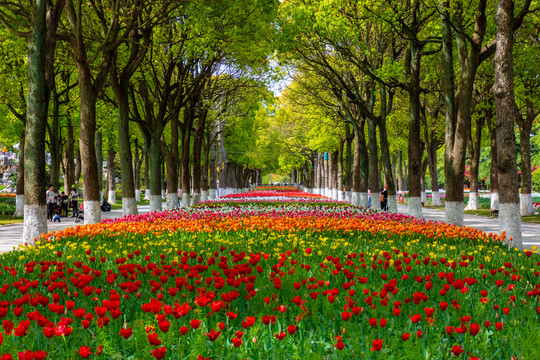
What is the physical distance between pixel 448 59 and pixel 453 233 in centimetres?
715

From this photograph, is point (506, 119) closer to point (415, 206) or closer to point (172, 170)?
point (415, 206)

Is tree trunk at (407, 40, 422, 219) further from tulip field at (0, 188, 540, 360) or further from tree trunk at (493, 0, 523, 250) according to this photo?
tulip field at (0, 188, 540, 360)

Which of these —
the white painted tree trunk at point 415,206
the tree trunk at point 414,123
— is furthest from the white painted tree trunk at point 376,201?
the tree trunk at point 414,123

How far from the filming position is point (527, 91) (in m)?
22.2

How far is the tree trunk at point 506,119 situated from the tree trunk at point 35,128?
31.4ft

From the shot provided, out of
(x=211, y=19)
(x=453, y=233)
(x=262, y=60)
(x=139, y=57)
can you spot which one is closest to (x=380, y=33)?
(x=262, y=60)

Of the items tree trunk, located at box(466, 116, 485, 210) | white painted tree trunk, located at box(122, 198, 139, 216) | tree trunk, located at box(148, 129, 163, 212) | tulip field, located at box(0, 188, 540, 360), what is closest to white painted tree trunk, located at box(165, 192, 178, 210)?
tree trunk, located at box(148, 129, 163, 212)

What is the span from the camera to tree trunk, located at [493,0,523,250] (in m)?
9.19

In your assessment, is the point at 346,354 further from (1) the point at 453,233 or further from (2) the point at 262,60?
(2) the point at 262,60

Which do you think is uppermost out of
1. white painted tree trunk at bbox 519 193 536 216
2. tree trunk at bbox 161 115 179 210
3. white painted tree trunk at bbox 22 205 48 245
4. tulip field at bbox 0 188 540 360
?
tree trunk at bbox 161 115 179 210

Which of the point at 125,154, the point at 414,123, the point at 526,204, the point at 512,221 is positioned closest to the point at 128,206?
the point at 125,154

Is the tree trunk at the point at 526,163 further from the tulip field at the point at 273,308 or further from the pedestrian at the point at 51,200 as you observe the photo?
the pedestrian at the point at 51,200

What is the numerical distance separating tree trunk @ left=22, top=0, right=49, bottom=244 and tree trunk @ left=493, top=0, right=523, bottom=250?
9.57m

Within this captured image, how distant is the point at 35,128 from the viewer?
32.0 ft
